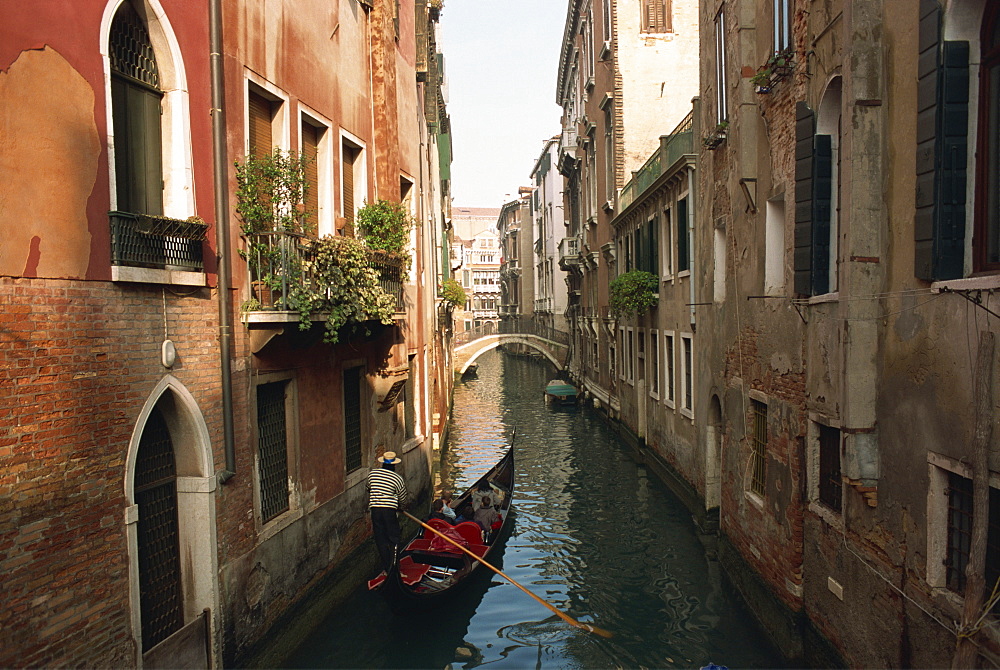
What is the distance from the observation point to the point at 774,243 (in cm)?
723

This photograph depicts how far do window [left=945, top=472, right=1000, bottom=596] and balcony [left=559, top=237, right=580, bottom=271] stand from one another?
23086 millimetres

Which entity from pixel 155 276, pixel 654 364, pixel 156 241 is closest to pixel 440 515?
pixel 155 276

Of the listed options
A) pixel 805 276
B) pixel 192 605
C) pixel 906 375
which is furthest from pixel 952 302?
pixel 192 605

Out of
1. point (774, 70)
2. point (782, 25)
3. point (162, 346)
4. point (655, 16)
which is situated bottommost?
point (162, 346)

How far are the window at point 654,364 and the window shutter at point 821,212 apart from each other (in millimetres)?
8200

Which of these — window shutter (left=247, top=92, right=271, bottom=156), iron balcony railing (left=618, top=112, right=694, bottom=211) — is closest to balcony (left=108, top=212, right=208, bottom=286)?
window shutter (left=247, top=92, right=271, bottom=156)

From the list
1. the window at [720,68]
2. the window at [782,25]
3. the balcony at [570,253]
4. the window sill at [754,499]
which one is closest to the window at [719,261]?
the window at [720,68]

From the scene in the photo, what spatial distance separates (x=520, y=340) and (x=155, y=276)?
106ft

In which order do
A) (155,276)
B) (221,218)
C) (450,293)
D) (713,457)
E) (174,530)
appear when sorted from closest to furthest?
(155,276)
(174,530)
(221,218)
(713,457)
(450,293)

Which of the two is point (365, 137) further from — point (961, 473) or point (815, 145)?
point (961, 473)

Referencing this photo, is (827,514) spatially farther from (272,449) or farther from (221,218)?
(221,218)

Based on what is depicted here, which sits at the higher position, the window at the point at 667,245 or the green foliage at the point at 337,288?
the window at the point at 667,245

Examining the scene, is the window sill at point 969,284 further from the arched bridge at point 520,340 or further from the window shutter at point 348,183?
the arched bridge at point 520,340

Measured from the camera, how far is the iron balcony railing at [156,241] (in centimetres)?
456
